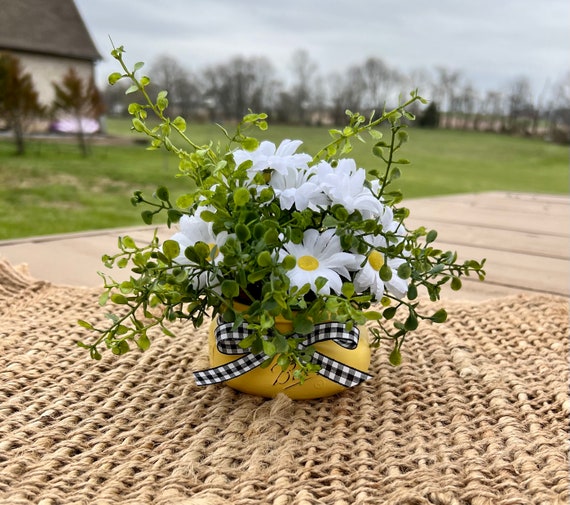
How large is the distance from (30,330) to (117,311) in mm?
128

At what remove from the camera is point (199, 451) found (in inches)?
20.1

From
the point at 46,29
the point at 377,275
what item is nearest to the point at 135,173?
the point at 46,29

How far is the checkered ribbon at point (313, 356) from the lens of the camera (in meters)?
0.59

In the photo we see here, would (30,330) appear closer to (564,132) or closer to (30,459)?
(30,459)

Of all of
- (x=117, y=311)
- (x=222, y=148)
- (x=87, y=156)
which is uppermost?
(x=222, y=148)

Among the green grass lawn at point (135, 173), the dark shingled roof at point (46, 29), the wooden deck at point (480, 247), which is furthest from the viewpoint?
the dark shingled roof at point (46, 29)

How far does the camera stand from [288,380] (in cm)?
59

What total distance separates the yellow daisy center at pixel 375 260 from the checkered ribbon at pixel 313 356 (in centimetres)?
6

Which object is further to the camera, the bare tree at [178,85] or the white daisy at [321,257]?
the bare tree at [178,85]

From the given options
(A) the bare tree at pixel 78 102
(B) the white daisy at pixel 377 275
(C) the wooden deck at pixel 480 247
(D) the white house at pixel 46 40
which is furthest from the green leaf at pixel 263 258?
(D) the white house at pixel 46 40

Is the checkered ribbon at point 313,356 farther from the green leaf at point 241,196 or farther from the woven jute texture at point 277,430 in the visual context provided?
the green leaf at point 241,196

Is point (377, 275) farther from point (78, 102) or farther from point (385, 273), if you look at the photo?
point (78, 102)

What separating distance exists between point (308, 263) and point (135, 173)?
18.7 feet

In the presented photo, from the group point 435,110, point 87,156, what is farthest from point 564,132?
point 87,156
